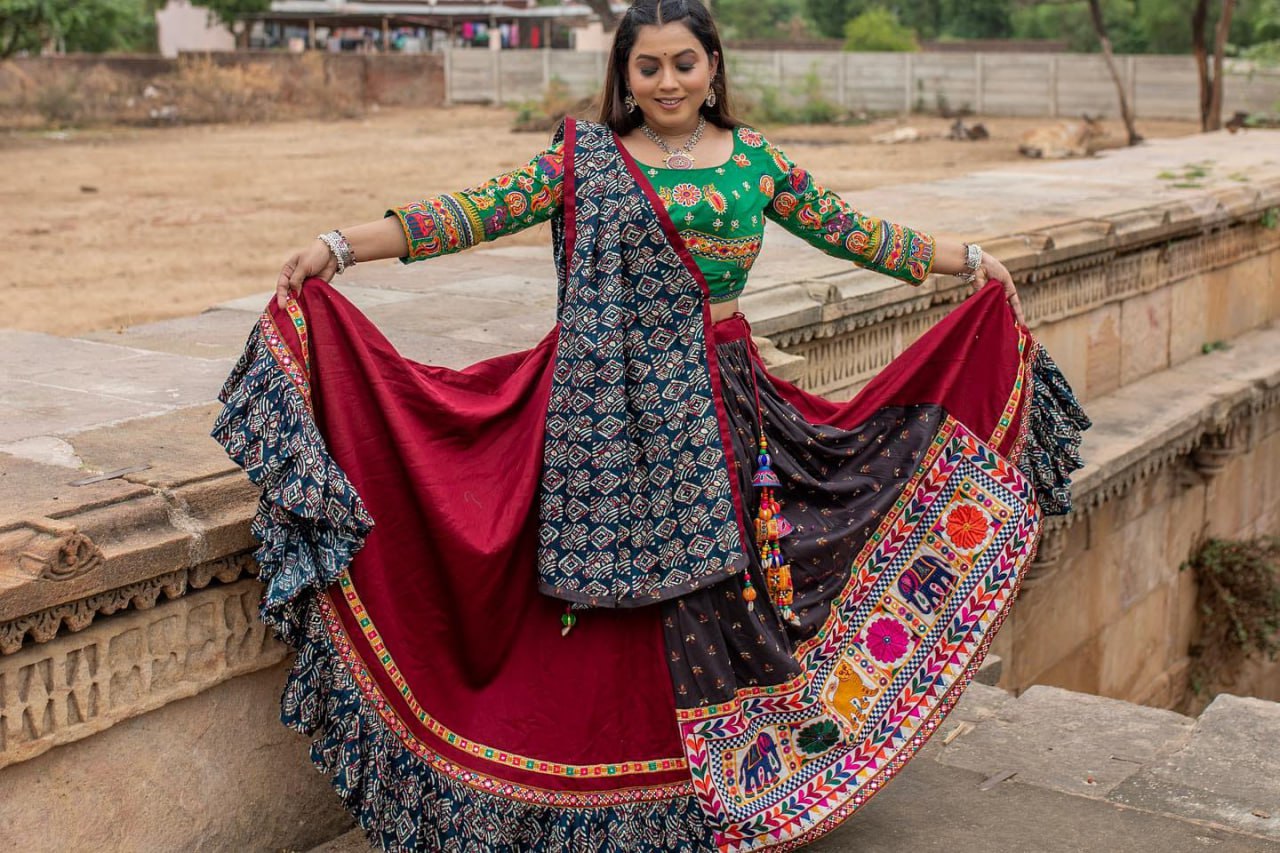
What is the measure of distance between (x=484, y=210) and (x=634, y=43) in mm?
441

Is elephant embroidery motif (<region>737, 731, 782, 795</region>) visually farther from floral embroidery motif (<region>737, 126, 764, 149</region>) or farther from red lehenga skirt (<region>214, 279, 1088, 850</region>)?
floral embroidery motif (<region>737, 126, 764, 149</region>)

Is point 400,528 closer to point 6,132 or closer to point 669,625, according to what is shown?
point 669,625

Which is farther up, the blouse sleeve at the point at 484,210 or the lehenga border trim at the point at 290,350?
the blouse sleeve at the point at 484,210

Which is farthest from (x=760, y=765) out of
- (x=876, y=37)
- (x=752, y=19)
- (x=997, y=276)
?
(x=752, y=19)

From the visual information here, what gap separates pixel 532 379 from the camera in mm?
2945

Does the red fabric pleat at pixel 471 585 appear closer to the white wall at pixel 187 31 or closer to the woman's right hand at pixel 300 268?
the woman's right hand at pixel 300 268

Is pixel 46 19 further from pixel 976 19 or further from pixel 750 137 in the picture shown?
pixel 976 19

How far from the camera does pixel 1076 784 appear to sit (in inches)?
141

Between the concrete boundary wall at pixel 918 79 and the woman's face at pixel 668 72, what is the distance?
70.0 feet

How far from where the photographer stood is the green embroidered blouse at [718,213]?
280cm

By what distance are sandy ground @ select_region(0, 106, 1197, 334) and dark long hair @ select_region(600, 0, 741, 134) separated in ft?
21.7

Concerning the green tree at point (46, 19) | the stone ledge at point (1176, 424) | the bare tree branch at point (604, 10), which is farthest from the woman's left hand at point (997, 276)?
the bare tree branch at point (604, 10)

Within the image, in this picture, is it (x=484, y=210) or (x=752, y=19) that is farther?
(x=752, y=19)

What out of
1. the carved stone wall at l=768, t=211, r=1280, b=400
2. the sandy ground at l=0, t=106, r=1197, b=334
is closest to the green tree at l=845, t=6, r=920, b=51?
the sandy ground at l=0, t=106, r=1197, b=334
